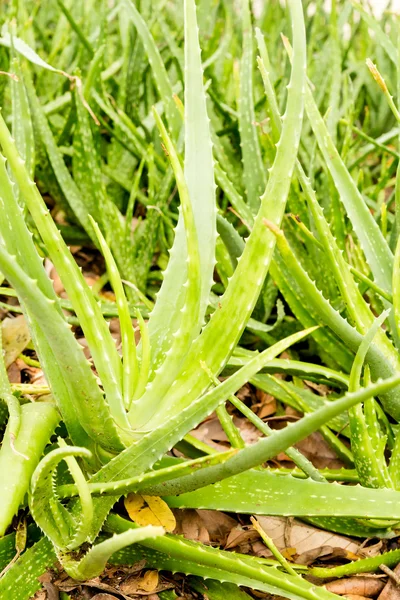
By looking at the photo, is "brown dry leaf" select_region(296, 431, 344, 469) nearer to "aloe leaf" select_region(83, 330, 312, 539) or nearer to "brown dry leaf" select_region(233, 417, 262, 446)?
"brown dry leaf" select_region(233, 417, 262, 446)

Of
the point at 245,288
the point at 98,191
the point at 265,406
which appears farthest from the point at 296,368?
the point at 98,191

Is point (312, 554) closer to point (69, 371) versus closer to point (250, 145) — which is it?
point (69, 371)

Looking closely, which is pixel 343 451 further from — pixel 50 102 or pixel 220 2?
pixel 220 2

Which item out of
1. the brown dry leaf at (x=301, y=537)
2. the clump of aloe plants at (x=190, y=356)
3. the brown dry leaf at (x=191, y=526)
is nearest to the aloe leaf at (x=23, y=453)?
the clump of aloe plants at (x=190, y=356)

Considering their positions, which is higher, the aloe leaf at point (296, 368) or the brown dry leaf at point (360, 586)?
the aloe leaf at point (296, 368)

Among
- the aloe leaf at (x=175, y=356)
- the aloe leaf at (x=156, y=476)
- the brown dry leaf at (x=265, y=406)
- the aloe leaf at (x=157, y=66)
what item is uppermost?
the aloe leaf at (x=157, y=66)

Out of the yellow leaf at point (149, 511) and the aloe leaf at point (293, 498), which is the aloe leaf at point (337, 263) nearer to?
the aloe leaf at point (293, 498)
